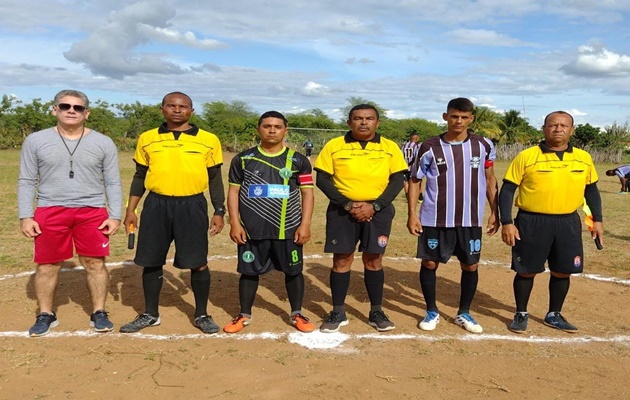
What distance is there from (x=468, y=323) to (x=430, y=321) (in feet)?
1.06

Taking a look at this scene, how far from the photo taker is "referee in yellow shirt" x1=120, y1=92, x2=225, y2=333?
172 inches

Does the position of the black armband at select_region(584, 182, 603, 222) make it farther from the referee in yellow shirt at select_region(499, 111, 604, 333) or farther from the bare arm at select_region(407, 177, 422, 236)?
the bare arm at select_region(407, 177, 422, 236)

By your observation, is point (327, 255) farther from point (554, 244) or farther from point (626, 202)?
point (626, 202)

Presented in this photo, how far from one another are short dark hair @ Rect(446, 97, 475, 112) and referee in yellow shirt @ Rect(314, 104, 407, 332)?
22.3 inches

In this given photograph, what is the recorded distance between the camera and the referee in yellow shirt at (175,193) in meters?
4.38

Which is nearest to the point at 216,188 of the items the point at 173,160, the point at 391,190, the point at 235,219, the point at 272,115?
the point at 235,219

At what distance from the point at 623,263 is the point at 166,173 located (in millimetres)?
6183

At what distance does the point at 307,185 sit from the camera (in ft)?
14.9

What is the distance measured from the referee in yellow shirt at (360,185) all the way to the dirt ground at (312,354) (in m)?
0.53

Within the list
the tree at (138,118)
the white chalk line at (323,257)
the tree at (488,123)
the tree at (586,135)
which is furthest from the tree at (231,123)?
the white chalk line at (323,257)

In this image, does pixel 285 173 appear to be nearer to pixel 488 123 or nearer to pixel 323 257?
pixel 323 257

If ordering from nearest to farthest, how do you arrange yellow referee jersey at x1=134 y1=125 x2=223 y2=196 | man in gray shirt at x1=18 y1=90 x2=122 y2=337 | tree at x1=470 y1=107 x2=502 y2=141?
man in gray shirt at x1=18 y1=90 x2=122 y2=337 → yellow referee jersey at x1=134 y1=125 x2=223 y2=196 → tree at x1=470 y1=107 x2=502 y2=141

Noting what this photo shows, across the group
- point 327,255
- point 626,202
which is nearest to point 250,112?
point 626,202

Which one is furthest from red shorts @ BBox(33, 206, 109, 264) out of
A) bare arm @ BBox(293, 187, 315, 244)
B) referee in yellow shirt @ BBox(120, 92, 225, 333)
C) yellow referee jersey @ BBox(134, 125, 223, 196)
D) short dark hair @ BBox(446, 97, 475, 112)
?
short dark hair @ BBox(446, 97, 475, 112)
